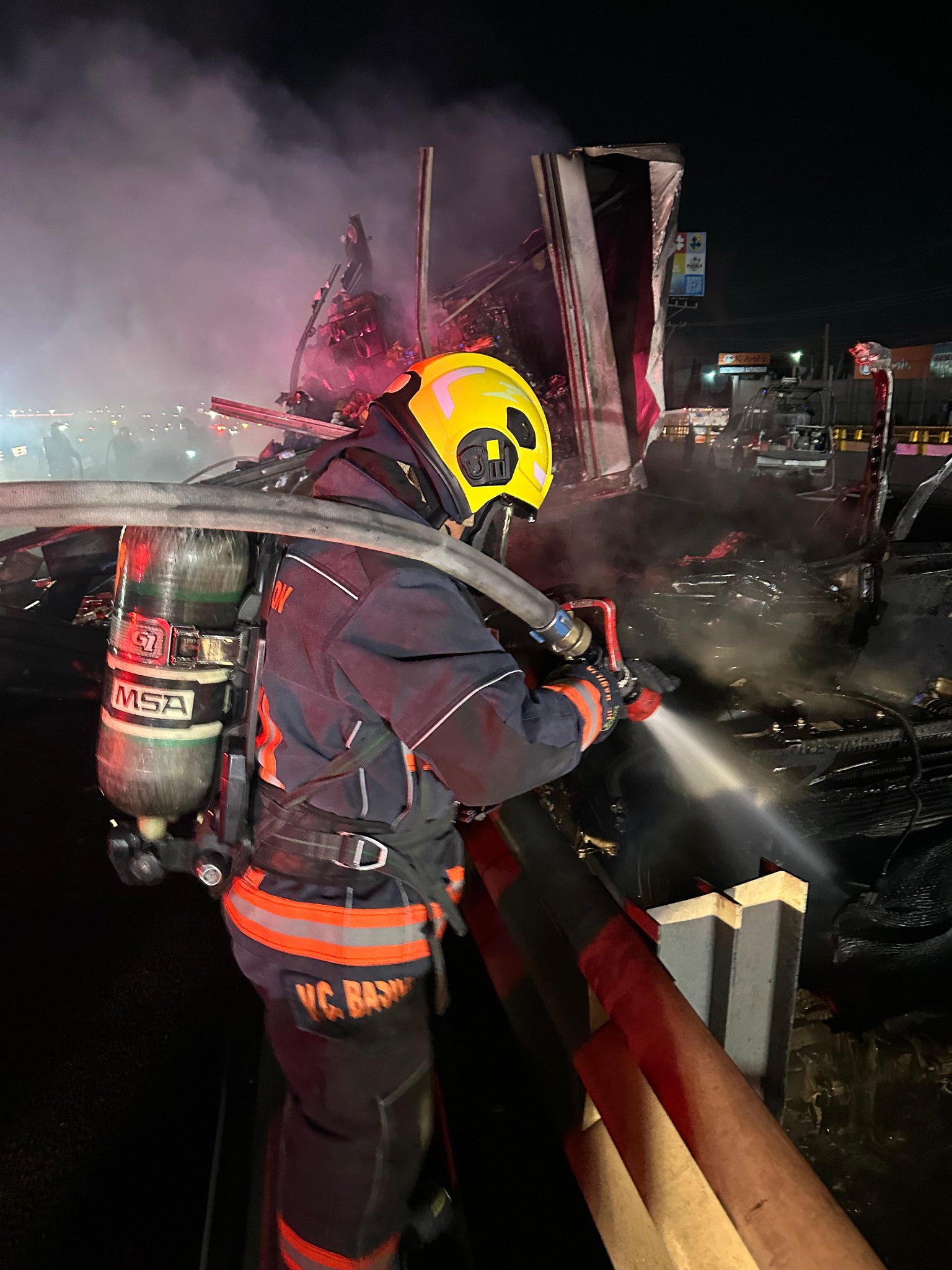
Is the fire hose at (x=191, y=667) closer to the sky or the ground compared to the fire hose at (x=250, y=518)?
closer to the ground

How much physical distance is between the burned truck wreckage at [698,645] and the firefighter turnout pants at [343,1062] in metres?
0.63

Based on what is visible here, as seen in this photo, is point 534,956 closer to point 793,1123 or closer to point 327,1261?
point 327,1261

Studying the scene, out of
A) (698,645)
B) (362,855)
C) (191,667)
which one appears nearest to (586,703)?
(362,855)

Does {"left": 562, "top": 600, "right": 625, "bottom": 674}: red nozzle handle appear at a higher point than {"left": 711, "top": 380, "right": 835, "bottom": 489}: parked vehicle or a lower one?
lower

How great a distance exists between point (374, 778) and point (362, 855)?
19cm

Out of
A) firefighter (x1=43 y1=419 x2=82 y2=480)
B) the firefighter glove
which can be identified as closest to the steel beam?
the firefighter glove

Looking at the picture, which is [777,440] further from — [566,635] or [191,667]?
[191,667]

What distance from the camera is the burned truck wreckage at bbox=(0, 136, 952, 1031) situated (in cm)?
305

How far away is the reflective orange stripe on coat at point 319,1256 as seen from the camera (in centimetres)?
154

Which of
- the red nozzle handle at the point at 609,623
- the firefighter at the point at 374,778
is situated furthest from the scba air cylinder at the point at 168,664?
the red nozzle handle at the point at 609,623

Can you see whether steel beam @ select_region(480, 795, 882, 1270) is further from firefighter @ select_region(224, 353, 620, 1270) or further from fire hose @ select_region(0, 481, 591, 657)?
fire hose @ select_region(0, 481, 591, 657)

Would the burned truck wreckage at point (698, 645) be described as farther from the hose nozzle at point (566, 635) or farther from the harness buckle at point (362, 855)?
the harness buckle at point (362, 855)

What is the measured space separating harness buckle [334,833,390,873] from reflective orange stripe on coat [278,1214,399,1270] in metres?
0.84

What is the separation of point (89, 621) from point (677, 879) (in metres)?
5.48
